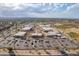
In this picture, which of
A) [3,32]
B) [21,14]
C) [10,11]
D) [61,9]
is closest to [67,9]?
[61,9]

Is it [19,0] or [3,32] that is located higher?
[19,0]

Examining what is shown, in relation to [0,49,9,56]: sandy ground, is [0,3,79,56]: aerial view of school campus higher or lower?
higher

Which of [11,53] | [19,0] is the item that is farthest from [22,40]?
[19,0]

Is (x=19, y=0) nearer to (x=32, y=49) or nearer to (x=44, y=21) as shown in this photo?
(x=44, y=21)

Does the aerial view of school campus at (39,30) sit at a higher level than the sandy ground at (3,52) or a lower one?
higher

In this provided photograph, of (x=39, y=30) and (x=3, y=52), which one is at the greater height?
(x=39, y=30)

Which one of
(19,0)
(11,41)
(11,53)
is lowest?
(11,53)
